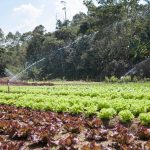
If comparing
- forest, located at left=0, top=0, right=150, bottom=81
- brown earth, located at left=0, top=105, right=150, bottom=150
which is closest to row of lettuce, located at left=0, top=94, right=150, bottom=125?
brown earth, located at left=0, top=105, right=150, bottom=150

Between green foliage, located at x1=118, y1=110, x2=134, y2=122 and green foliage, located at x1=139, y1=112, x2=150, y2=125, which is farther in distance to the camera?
green foliage, located at x1=118, y1=110, x2=134, y2=122

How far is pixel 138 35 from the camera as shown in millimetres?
51594

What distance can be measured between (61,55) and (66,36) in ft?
33.4

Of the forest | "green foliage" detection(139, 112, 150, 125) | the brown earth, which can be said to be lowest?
the brown earth

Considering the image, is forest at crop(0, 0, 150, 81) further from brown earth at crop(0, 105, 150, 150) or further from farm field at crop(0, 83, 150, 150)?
brown earth at crop(0, 105, 150, 150)

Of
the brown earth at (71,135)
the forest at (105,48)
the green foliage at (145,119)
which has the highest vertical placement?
the forest at (105,48)

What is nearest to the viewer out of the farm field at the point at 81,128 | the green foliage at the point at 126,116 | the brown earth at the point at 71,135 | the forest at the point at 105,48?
the brown earth at the point at 71,135

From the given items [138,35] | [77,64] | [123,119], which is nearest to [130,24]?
[138,35]

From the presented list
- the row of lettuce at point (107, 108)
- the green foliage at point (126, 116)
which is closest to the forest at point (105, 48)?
the row of lettuce at point (107, 108)

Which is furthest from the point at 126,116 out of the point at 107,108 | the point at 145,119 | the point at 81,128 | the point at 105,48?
the point at 105,48

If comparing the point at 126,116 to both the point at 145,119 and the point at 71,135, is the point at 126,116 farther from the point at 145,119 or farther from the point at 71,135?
the point at 71,135

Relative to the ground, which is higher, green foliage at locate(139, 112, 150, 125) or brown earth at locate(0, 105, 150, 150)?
green foliage at locate(139, 112, 150, 125)

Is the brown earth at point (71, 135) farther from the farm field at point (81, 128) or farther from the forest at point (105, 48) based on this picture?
the forest at point (105, 48)

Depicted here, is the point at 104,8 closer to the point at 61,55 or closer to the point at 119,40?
the point at 119,40
